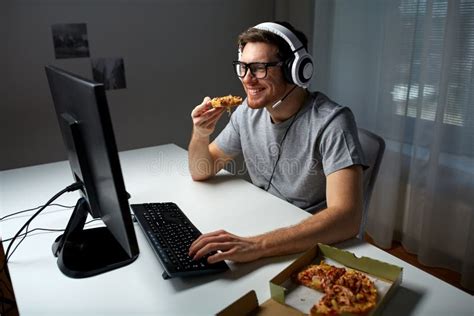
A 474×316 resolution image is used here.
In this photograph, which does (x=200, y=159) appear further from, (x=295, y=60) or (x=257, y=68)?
(x=295, y=60)

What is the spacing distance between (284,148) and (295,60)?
35 cm

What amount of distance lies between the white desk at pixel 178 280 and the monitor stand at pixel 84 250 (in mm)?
23

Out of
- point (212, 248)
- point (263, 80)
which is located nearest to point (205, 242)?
point (212, 248)

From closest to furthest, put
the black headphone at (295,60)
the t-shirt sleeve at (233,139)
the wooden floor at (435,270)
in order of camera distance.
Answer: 1. the black headphone at (295,60)
2. the t-shirt sleeve at (233,139)
3. the wooden floor at (435,270)

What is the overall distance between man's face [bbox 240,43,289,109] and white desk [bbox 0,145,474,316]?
0.35 m

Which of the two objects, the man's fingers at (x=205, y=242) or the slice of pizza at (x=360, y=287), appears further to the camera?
the man's fingers at (x=205, y=242)

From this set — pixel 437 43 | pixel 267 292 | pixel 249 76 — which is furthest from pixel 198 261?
pixel 437 43

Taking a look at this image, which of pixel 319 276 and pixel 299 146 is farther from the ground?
pixel 299 146

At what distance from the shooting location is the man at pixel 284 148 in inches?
42.9

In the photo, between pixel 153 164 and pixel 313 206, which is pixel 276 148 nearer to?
pixel 313 206

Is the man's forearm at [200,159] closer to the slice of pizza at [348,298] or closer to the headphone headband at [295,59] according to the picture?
the headphone headband at [295,59]

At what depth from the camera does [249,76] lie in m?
1.50

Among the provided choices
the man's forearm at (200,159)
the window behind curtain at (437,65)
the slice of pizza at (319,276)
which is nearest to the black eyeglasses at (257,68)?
the man's forearm at (200,159)

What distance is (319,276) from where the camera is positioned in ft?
3.03
